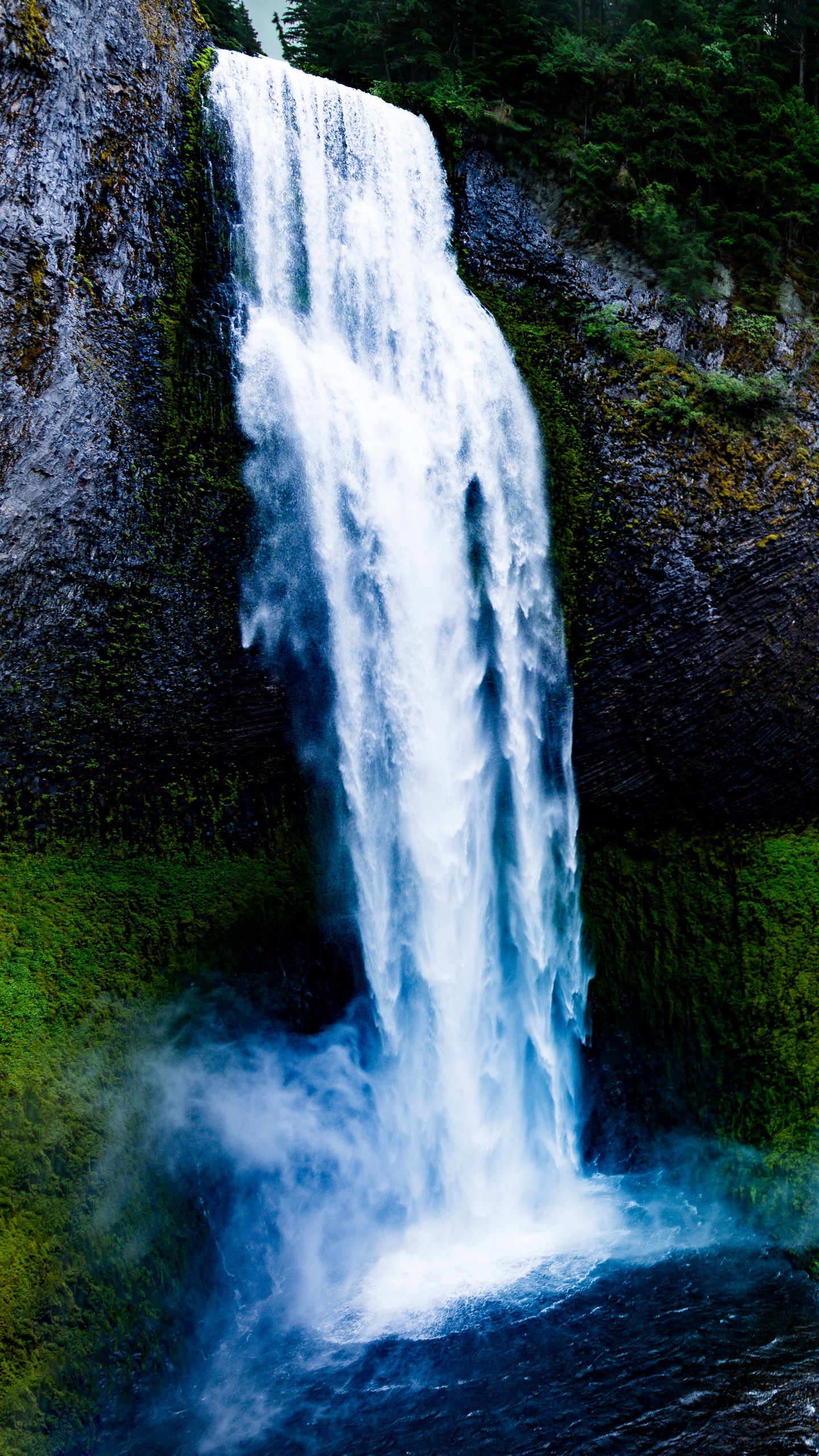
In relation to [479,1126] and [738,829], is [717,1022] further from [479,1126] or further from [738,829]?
[479,1126]

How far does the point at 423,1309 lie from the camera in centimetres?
656

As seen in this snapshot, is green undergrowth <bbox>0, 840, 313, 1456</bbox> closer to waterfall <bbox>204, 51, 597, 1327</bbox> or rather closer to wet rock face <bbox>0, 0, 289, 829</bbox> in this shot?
wet rock face <bbox>0, 0, 289, 829</bbox>

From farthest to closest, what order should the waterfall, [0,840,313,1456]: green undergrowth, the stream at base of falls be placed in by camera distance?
the waterfall → [0,840,313,1456]: green undergrowth → the stream at base of falls

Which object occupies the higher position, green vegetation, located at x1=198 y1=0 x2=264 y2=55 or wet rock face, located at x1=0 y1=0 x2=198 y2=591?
green vegetation, located at x1=198 y1=0 x2=264 y2=55

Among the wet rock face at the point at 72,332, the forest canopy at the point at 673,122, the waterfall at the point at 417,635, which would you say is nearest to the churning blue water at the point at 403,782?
the waterfall at the point at 417,635

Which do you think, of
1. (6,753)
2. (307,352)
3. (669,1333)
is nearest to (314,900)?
(6,753)

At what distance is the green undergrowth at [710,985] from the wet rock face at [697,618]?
17.2 inches

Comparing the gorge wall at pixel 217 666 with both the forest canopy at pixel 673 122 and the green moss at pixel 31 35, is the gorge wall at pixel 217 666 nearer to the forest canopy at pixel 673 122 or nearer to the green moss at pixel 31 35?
the green moss at pixel 31 35

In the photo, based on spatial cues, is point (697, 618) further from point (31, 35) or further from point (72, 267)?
point (31, 35)

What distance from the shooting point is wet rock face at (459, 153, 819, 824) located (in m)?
8.36

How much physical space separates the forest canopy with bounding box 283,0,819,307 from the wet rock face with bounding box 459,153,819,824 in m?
1.84

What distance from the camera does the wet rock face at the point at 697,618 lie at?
836 centimetres

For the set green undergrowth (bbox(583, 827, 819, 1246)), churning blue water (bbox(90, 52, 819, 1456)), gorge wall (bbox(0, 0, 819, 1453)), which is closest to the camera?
gorge wall (bbox(0, 0, 819, 1453))

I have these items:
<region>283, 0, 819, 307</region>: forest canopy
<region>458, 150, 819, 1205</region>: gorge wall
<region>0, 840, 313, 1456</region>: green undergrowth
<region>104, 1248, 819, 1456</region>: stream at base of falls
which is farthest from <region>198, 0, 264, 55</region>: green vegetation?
<region>104, 1248, 819, 1456</region>: stream at base of falls
